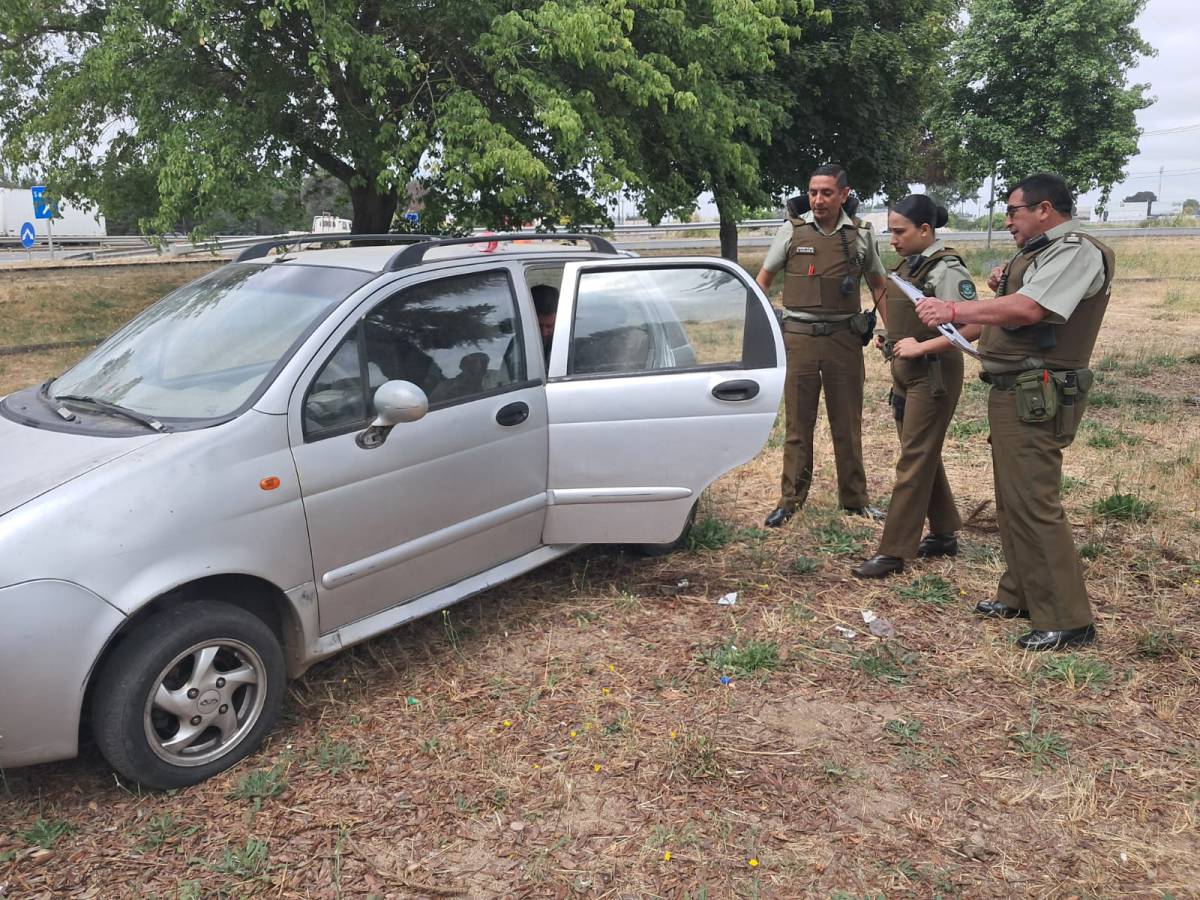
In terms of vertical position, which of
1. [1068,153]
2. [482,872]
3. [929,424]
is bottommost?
[482,872]

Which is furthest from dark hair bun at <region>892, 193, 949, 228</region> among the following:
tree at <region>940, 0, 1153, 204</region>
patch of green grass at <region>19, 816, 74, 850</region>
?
tree at <region>940, 0, 1153, 204</region>

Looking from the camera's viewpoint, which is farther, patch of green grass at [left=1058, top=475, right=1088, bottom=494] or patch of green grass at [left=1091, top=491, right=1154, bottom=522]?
patch of green grass at [left=1058, top=475, right=1088, bottom=494]

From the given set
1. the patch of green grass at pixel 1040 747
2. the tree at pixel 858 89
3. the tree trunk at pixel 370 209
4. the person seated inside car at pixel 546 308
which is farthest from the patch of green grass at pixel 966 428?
the tree at pixel 858 89

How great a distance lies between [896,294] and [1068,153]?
23117 millimetres

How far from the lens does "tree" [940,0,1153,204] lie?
23.9 meters

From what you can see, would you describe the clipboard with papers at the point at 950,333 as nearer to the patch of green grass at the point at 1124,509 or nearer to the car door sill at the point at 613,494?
the car door sill at the point at 613,494

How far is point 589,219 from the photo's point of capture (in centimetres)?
1399

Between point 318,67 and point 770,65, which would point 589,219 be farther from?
point 318,67

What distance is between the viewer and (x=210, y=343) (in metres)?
3.94

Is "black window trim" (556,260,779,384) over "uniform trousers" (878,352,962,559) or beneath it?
over

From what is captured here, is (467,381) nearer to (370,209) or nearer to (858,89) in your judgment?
(370,209)

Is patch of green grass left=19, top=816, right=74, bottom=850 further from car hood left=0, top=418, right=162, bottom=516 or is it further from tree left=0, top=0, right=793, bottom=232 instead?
tree left=0, top=0, right=793, bottom=232

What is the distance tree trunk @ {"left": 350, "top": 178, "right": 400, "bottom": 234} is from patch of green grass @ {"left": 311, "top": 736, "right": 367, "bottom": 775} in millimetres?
12060

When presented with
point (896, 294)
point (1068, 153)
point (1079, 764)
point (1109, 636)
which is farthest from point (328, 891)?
point (1068, 153)
